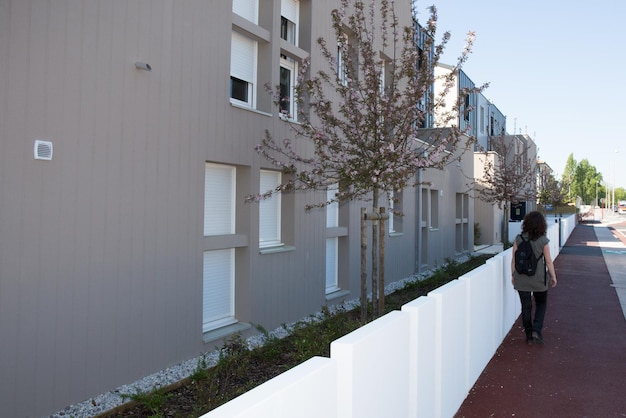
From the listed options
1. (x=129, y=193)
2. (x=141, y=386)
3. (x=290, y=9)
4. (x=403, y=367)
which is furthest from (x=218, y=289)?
(x=290, y=9)

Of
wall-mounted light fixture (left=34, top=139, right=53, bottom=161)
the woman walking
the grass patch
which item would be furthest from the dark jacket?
wall-mounted light fixture (left=34, top=139, right=53, bottom=161)

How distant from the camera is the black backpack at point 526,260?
23.1 feet

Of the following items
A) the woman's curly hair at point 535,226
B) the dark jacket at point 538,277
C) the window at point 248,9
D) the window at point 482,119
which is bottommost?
the dark jacket at point 538,277

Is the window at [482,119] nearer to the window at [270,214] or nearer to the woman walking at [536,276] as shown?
the window at [270,214]

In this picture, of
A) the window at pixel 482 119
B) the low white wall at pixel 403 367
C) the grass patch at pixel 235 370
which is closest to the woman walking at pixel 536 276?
the low white wall at pixel 403 367

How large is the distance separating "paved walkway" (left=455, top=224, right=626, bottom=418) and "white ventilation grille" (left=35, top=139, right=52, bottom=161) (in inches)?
176

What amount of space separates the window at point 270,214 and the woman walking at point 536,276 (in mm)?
3912

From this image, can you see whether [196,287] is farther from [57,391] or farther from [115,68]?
[115,68]

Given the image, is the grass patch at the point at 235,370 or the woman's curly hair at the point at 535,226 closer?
the grass patch at the point at 235,370

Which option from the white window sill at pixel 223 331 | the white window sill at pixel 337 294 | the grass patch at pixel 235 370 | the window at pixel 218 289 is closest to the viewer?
the grass patch at pixel 235 370

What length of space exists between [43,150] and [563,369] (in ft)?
19.8

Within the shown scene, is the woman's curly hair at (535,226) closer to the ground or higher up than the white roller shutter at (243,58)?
closer to the ground

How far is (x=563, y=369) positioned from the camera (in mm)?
6164

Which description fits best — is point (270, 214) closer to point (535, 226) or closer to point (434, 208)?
point (535, 226)
